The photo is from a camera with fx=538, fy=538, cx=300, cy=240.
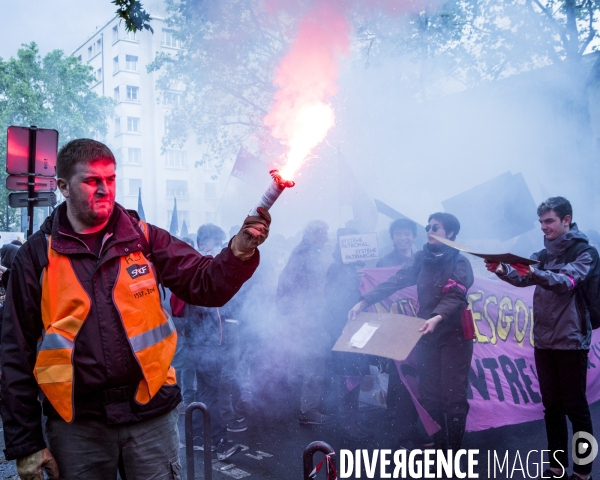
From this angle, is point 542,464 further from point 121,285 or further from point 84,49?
point 84,49

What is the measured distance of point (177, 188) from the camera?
3494cm

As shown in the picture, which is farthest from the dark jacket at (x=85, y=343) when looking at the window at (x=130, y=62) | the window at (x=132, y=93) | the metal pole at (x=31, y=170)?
the window at (x=132, y=93)

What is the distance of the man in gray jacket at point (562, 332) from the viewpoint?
12.7ft

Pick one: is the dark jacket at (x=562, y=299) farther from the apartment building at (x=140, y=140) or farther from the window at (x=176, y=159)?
the window at (x=176, y=159)

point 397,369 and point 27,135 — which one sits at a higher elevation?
point 27,135

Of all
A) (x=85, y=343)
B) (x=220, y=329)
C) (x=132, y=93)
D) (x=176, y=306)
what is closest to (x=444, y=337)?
(x=220, y=329)

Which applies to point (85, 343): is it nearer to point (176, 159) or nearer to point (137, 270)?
point (137, 270)

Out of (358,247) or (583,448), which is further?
(358,247)

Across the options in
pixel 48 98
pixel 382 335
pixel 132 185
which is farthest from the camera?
pixel 132 185

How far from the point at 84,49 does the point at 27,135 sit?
2797cm

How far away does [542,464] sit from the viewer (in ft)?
14.8

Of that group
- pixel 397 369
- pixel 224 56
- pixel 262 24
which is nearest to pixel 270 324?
pixel 397 369

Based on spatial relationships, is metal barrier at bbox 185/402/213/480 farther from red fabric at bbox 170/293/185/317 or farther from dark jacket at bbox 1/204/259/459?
dark jacket at bbox 1/204/259/459

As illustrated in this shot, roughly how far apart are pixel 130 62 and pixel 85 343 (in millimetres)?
34173
